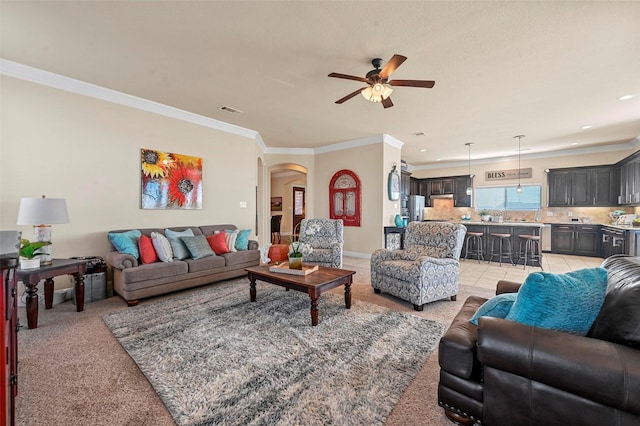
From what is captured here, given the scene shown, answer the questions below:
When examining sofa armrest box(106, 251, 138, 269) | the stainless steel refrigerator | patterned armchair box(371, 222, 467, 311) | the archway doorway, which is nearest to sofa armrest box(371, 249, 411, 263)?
patterned armchair box(371, 222, 467, 311)

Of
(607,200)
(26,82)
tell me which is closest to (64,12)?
(26,82)

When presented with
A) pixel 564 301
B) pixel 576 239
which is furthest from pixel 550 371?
pixel 576 239

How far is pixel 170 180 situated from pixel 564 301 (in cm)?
502

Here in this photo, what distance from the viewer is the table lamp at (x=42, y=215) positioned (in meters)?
2.83

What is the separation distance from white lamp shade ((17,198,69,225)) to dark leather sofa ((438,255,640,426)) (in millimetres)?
3932

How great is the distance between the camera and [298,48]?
2.80 meters

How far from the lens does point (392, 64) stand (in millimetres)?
2602

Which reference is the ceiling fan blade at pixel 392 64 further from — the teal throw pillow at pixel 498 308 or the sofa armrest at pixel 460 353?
the sofa armrest at pixel 460 353

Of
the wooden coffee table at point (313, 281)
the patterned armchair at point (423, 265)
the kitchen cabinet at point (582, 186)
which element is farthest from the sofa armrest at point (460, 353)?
the kitchen cabinet at point (582, 186)

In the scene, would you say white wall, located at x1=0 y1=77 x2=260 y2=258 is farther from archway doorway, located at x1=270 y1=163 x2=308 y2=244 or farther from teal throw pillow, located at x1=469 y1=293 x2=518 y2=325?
archway doorway, located at x1=270 y1=163 x2=308 y2=244

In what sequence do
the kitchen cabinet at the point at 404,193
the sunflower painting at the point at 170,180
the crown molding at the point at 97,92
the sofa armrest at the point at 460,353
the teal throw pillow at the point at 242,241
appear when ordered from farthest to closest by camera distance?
the kitchen cabinet at the point at 404,193 < the teal throw pillow at the point at 242,241 < the sunflower painting at the point at 170,180 < the crown molding at the point at 97,92 < the sofa armrest at the point at 460,353

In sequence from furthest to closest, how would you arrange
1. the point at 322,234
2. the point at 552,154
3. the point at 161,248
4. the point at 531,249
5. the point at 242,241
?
the point at 552,154, the point at 531,249, the point at 322,234, the point at 242,241, the point at 161,248

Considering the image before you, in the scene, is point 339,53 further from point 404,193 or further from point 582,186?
point 582,186

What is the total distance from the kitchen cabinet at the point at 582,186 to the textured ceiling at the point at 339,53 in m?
2.69
